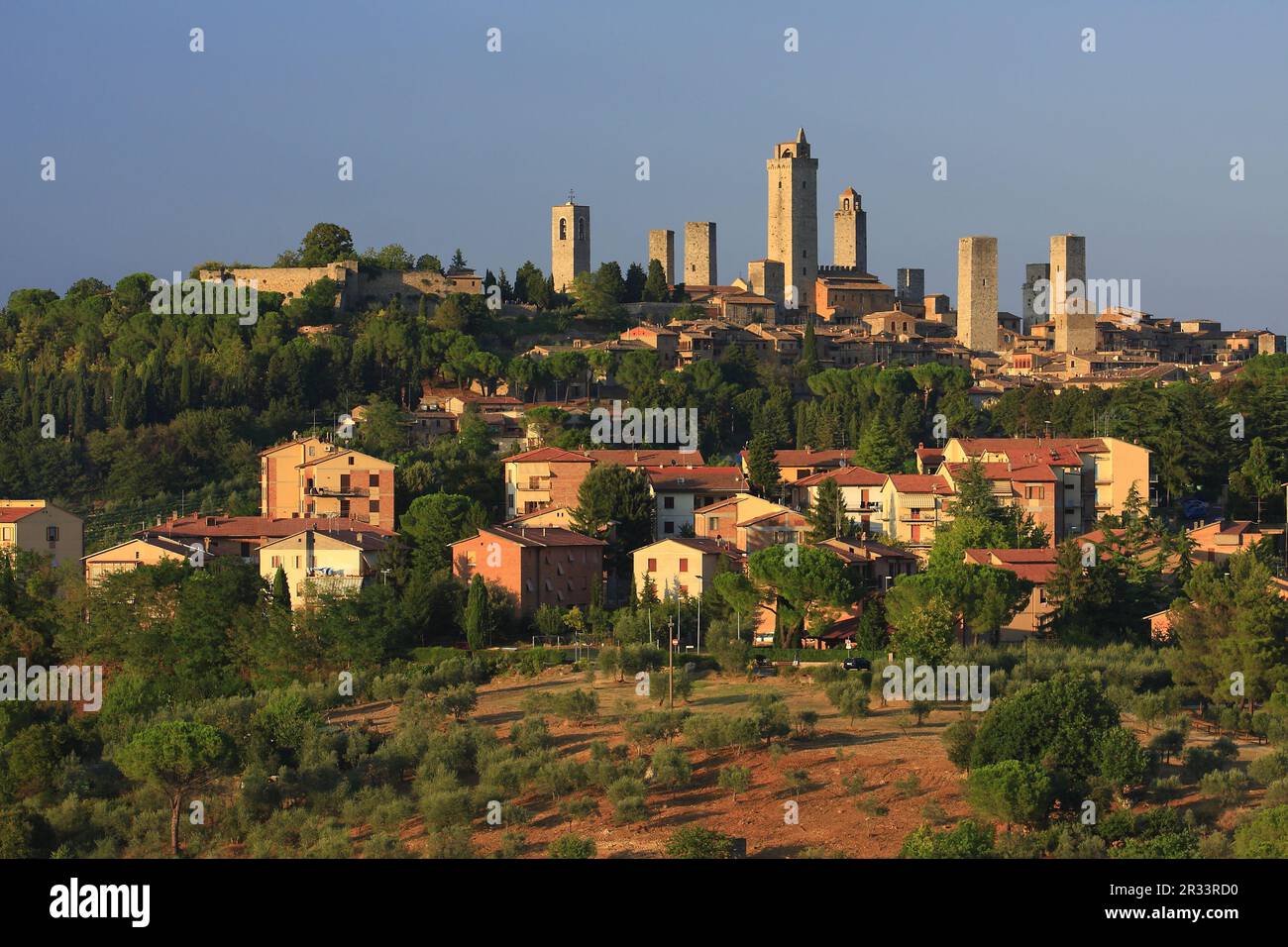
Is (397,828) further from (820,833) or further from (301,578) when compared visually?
(301,578)

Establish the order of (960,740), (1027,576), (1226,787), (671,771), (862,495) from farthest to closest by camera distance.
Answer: (862,495), (1027,576), (960,740), (671,771), (1226,787)

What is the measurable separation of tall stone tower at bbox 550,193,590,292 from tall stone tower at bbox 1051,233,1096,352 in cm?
1939

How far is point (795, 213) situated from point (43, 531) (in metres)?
47.6

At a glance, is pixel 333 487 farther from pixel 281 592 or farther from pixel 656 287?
pixel 656 287

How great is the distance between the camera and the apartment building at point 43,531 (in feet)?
141

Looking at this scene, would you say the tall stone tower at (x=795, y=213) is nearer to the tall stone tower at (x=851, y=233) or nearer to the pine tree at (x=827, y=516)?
the tall stone tower at (x=851, y=233)

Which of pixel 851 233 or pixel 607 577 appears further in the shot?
pixel 851 233

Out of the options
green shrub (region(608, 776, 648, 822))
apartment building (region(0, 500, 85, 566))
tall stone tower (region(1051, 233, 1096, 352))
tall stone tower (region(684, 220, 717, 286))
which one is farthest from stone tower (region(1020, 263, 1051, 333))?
green shrub (region(608, 776, 648, 822))

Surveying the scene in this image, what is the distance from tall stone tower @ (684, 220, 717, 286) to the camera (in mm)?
87312

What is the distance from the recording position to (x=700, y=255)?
287ft

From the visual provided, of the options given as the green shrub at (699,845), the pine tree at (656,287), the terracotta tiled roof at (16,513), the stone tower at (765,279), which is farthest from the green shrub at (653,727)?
the stone tower at (765,279)

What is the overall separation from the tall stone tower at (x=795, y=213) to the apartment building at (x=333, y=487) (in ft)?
134

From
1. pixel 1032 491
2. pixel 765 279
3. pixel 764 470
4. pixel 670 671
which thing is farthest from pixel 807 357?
pixel 670 671
